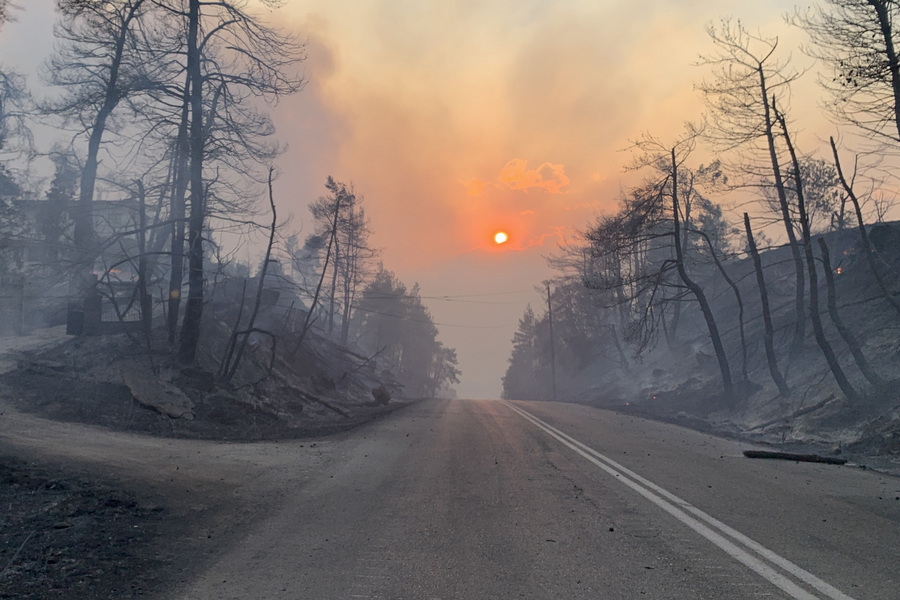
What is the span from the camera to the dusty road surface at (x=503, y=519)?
13.7 ft

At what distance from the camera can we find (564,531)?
549 cm

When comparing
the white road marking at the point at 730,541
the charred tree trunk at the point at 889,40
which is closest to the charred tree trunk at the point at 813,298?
the charred tree trunk at the point at 889,40

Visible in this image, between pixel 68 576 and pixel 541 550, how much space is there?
150 inches

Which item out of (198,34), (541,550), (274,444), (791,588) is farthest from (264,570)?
(198,34)

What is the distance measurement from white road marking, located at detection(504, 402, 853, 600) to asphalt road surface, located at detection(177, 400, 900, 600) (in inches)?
0.7

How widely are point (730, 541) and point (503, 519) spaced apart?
219cm

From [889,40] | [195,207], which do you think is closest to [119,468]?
[195,207]

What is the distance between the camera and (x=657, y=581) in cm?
417

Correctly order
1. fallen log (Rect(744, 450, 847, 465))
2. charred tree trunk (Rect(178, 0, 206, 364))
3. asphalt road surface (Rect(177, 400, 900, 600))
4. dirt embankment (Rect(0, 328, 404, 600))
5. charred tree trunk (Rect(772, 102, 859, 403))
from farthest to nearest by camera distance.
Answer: charred tree trunk (Rect(178, 0, 206, 364)) → charred tree trunk (Rect(772, 102, 859, 403)) → fallen log (Rect(744, 450, 847, 465)) → dirt embankment (Rect(0, 328, 404, 600)) → asphalt road surface (Rect(177, 400, 900, 600))

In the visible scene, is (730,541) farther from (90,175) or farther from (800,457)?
(90,175)

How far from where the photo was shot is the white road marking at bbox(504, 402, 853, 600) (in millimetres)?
4000

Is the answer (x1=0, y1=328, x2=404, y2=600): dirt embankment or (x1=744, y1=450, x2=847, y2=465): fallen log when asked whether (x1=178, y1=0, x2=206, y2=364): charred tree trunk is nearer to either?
(x1=0, y1=328, x2=404, y2=600): dirt embankment

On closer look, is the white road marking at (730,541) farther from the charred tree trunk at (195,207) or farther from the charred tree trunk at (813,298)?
the charred tree trunk at (195,207)

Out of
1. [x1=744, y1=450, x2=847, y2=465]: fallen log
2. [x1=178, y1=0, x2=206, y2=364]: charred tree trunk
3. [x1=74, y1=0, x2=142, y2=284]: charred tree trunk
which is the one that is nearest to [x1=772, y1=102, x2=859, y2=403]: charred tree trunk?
[x1=744, y1=450, x2=847, y2=465]: fallen log
